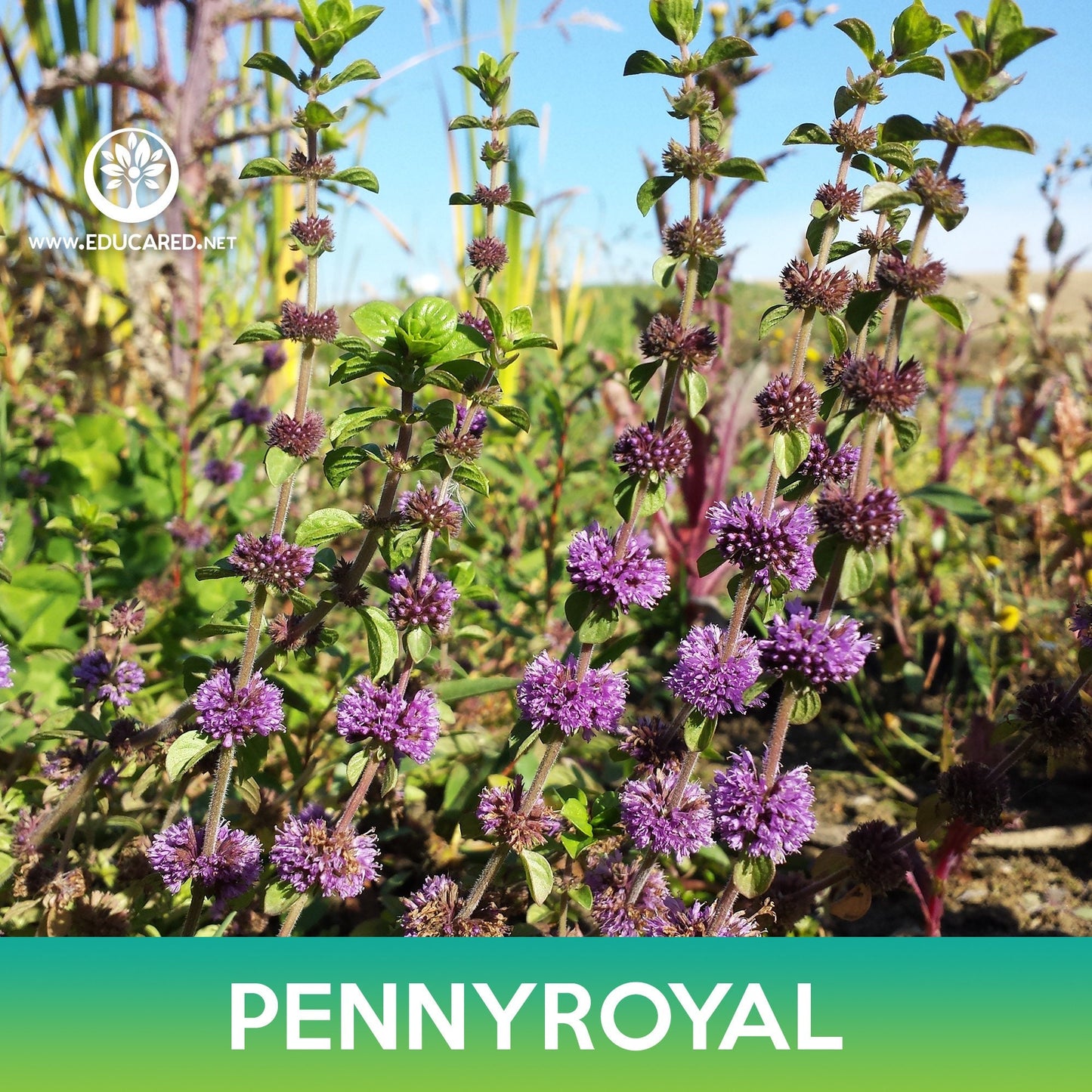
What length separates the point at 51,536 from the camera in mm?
2520

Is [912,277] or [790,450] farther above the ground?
[912,277]

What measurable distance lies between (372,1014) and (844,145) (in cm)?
128

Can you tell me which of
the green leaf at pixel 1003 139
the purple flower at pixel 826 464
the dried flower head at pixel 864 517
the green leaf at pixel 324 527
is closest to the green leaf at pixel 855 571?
the dried flower head at pixel 864 517

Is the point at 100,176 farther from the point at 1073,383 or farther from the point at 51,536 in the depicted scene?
the point at 1073,383

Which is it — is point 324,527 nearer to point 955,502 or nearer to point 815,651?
point 815,651

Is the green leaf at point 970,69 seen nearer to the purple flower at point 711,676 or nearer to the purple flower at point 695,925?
the purple flower at point 711,676

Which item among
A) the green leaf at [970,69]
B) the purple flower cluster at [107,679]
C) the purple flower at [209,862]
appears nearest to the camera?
the green leaf at [970,69]

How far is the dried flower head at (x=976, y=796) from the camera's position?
55.5 inches

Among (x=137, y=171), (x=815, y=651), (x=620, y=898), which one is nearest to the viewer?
(x=815, y=651)

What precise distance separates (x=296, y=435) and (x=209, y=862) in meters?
0.63

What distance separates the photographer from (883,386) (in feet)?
3.55

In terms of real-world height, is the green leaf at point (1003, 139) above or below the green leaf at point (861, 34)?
below

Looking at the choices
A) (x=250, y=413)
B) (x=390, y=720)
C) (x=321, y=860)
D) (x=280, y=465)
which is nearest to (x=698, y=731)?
(x=390, y=720)

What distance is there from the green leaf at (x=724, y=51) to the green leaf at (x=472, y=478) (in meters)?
0.58
